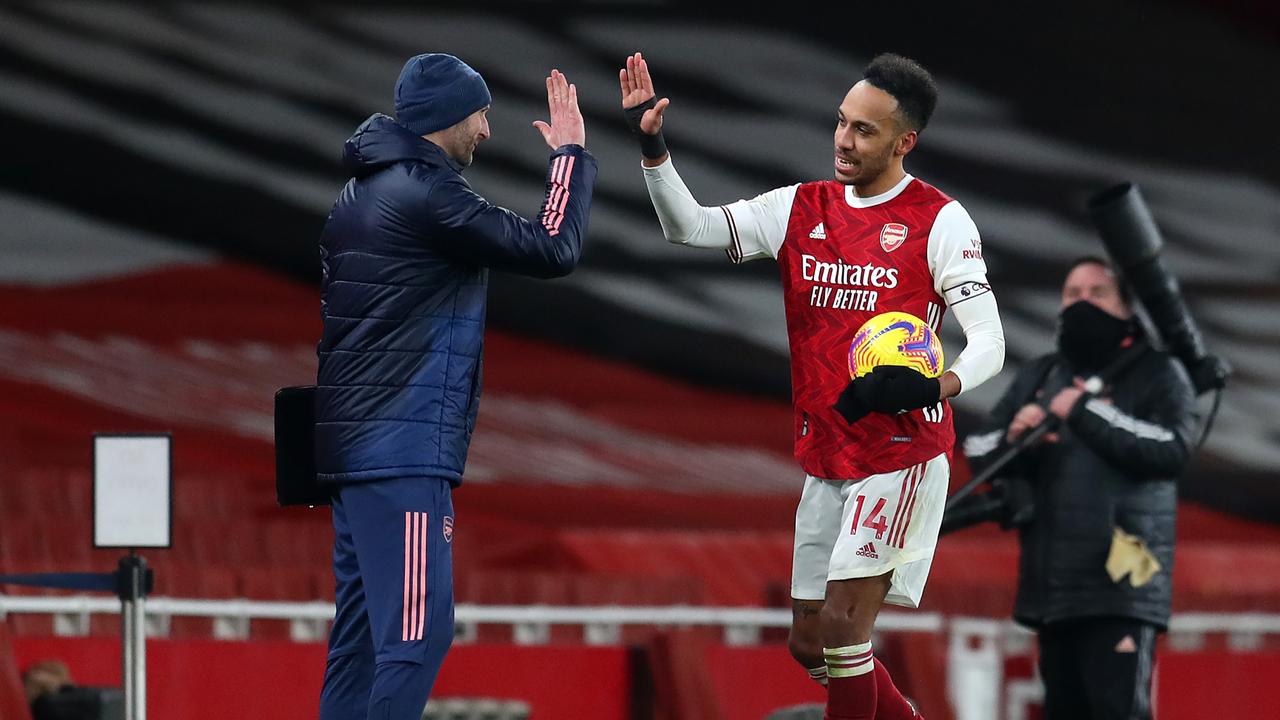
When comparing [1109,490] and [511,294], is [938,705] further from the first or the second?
[511,294]

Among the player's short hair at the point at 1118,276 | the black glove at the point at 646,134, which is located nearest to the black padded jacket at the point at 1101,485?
the player's short hair at the point at 1118,276

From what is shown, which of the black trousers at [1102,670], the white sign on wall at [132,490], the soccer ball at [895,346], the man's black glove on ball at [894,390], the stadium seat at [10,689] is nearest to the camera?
the man's black glove on ball at [894,390]

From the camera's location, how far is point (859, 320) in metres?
5.03

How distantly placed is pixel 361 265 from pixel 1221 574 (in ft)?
31.1

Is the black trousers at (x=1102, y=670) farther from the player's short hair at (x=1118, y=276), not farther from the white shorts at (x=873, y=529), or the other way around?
the white shorts at (x=873, y=529)

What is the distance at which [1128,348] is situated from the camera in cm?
687

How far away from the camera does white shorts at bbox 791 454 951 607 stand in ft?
16.3

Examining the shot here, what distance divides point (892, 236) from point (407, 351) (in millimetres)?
1259

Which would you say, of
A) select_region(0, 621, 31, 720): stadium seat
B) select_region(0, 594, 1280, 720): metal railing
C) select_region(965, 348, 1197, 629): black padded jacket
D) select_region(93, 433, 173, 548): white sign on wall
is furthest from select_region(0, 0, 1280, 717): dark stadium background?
select_region(93, 433, 173, 548): white sign on wall

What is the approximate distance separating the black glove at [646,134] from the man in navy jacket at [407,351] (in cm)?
19

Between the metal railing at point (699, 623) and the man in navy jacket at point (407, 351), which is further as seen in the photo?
the metal railing at point (699, 623)

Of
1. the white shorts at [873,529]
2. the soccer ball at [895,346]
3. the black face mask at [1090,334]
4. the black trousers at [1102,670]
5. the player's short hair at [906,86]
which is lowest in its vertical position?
the black trousers at [1102,670]

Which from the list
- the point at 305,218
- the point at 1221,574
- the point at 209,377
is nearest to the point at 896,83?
the point at 1221,574

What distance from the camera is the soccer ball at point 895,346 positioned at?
4.86 meters
